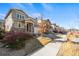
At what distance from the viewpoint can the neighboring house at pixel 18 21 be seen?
3.97 metres

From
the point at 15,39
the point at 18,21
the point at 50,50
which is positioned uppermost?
the point at 18,21

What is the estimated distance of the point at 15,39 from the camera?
401 centimetres

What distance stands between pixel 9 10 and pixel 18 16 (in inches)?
7.7

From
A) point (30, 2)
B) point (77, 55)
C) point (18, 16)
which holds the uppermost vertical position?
point (30, 2)

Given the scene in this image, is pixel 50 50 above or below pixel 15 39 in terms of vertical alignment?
below

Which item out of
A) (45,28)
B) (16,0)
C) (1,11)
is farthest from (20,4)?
(45,28)

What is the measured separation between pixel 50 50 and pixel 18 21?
775 millimetres

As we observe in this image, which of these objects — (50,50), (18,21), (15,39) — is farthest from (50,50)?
(18,21)

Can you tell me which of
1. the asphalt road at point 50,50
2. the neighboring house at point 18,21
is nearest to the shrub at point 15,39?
the neighboring house at point 18,21

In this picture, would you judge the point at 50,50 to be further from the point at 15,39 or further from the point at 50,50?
the point at 15,39

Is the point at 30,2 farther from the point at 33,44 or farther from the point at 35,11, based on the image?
the point at 33,44

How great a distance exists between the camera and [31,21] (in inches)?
159

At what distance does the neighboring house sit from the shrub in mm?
90

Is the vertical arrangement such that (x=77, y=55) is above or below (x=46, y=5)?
below
